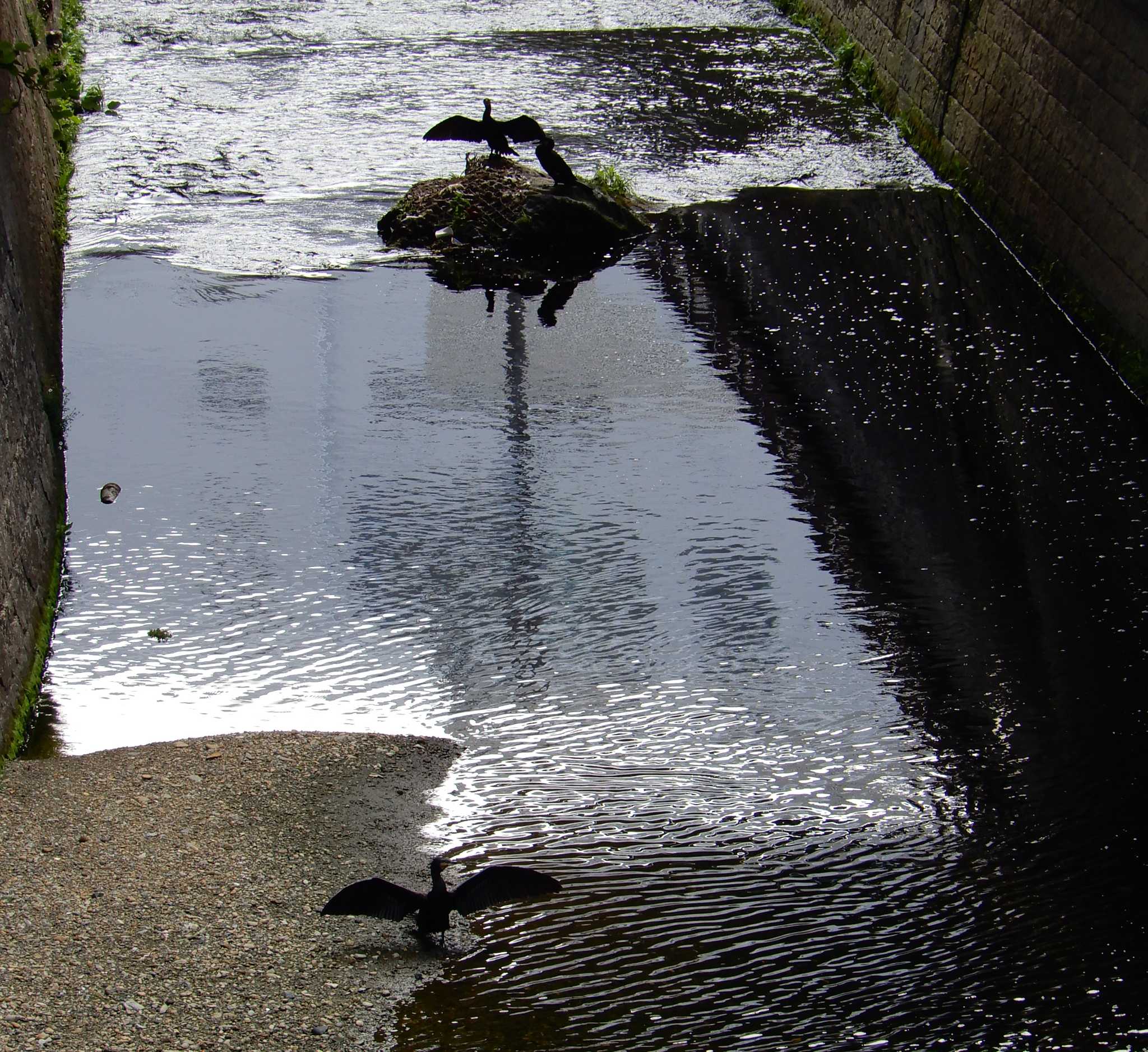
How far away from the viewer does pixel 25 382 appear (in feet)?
23.3

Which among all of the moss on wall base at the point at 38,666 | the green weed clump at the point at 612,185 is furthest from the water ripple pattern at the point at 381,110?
the moss on wall base at the point at 38,666

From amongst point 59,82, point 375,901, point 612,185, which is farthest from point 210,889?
point 612,185

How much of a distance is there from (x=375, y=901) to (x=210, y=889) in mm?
586

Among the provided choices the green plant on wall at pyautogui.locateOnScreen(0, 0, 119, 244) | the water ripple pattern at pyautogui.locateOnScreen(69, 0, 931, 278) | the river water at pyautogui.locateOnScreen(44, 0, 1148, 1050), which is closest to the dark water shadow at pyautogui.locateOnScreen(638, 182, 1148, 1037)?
the river water at pyautogui.locateOnScreen(44, 0, 1148, 1050)

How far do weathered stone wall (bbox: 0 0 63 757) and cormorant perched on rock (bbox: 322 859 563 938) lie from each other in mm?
1862

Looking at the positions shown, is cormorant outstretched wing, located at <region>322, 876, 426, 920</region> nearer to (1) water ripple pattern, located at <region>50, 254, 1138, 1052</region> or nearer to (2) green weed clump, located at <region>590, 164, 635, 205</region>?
(1) water ripple pattern, located at <region>50, 254, 1138, 1052</region>

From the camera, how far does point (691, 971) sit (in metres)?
4.05

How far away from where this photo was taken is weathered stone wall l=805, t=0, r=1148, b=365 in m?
9.06

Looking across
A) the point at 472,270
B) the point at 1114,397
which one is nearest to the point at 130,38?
the point at 472,270

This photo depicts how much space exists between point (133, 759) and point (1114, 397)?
613 cm

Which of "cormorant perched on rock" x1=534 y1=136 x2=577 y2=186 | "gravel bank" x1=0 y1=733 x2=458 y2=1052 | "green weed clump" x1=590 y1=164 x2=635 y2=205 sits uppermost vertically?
"cormorant perched on rock" x1=534 y1=136 x2=577 y2=186

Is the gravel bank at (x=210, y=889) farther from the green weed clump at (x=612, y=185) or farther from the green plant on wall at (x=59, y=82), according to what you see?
the green weed clump at (x=612, y=185)

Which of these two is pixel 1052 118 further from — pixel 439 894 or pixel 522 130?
pixel 439 894

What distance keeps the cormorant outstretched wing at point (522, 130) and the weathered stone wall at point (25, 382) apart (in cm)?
359
